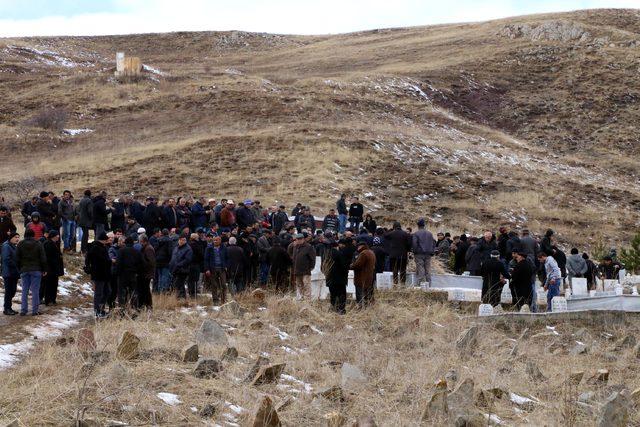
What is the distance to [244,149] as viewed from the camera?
131 feet

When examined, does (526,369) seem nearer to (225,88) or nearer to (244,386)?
(244,386)

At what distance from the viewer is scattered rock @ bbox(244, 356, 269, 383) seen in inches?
434

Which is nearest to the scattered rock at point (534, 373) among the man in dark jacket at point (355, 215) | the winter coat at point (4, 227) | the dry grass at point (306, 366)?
the dry grass at point (306, 366)

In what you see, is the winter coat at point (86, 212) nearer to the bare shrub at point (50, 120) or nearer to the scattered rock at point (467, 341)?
the scattered rock at point (467, 341)

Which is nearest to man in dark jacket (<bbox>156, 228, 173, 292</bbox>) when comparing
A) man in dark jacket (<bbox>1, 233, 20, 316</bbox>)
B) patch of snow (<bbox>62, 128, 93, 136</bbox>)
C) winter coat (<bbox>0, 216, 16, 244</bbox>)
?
winter coat (<bbox>0, 216, 16, 244</bbox>)

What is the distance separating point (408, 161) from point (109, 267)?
86.2 feet

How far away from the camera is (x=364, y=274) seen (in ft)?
57.2

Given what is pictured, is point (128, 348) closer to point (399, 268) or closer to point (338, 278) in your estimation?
point (338, 278)

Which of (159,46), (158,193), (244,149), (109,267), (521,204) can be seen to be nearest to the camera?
(109,267)

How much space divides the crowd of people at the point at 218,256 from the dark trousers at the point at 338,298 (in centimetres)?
2

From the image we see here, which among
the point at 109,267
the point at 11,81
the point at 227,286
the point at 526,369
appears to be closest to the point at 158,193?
the point at 227,286

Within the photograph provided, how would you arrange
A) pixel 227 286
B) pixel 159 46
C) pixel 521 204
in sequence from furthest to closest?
pixel 159 46 → pixel 521 204 → pixel 227 286

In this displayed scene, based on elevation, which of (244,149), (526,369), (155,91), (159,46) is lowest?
(526,369)

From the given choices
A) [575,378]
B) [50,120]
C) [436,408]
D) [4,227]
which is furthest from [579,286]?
[50,120]
